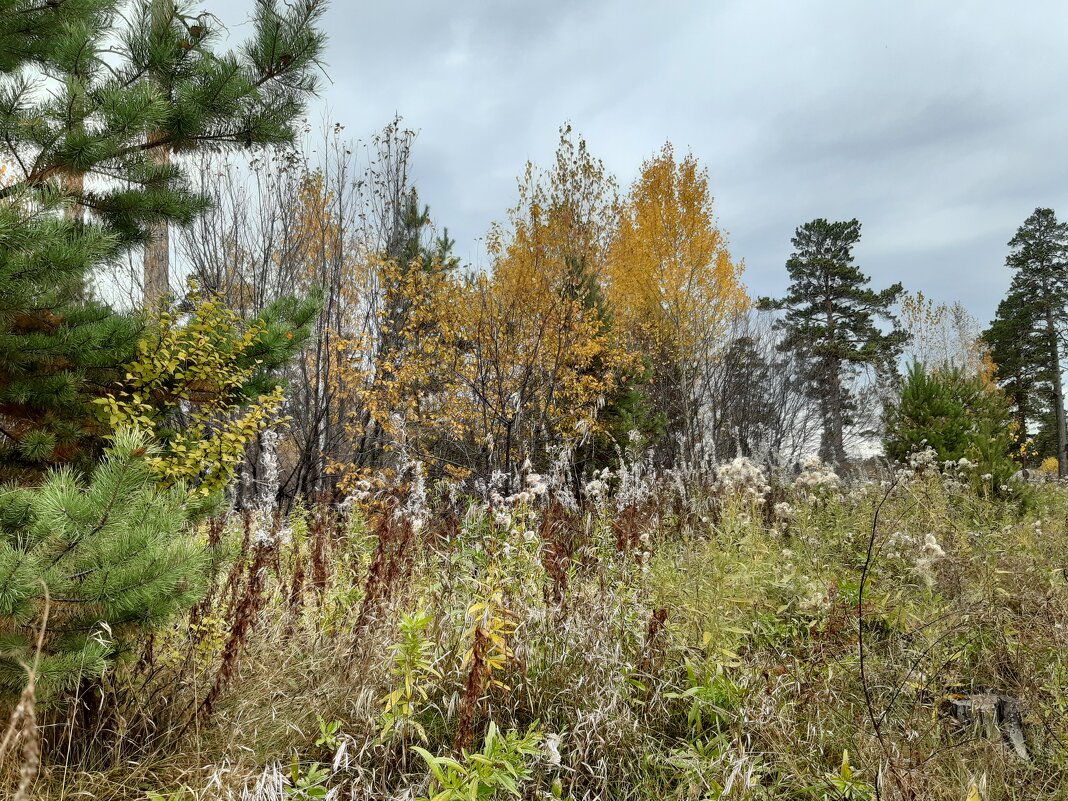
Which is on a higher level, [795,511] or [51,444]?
[51,444]

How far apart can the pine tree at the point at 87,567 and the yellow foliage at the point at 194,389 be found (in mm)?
1621

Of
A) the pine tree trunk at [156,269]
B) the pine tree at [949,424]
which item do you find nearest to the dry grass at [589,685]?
the pine tree at [949,424]

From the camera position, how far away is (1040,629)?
288 centimetres

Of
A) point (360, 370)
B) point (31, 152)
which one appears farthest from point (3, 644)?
point (360, 370)

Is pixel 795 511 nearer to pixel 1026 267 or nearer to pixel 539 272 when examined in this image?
pixel 539 272

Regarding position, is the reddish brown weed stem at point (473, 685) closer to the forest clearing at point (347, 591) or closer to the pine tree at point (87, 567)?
the forest clearing at point (347, 591)

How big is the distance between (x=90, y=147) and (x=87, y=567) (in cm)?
257

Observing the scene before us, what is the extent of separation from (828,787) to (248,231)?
909cm

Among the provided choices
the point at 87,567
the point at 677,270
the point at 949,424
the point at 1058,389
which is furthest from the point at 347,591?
the point at 1058,389

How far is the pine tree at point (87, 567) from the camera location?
1724mm

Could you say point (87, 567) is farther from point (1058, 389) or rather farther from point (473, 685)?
point (1058, 389)

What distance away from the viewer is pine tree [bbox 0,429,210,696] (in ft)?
5.65

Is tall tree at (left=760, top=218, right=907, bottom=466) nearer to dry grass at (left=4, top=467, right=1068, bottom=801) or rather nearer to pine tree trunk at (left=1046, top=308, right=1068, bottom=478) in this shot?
pine tree trunk at (left=1046, top=308, right=1068, bottom=478)

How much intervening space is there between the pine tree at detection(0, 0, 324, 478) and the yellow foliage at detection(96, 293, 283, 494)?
0.17m
